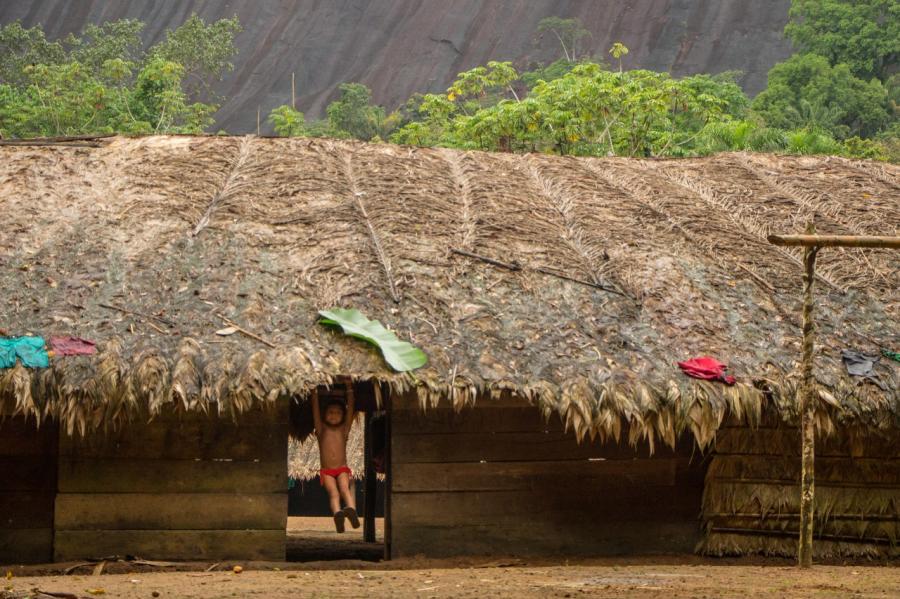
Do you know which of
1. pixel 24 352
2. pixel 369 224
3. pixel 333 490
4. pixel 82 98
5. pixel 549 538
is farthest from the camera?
pixel 82 98

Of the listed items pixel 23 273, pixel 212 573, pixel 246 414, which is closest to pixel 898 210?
pixel 246 414

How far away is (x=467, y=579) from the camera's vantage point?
6734mm

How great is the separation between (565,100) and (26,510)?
12731 millimetres

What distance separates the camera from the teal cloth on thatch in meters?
7.20

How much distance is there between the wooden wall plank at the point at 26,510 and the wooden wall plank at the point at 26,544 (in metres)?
0.04

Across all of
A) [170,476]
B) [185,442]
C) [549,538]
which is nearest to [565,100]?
[549,538]

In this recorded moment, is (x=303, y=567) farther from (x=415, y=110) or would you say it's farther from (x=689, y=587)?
(x=415, y=110)

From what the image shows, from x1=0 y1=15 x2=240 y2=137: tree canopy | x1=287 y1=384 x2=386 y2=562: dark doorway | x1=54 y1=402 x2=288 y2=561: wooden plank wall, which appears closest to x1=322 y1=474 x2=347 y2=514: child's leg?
x1=287 y1=384 x2=386 y2=562: dark doorway

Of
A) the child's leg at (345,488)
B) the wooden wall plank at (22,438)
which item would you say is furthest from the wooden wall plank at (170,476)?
the child's leg at (345,488)

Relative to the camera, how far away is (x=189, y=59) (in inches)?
1355

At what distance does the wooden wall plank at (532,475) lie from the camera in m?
8.07

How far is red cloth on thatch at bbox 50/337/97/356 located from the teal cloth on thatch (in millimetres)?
67

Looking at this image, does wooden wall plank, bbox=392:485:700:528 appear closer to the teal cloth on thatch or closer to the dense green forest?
the teal cloth on thatch

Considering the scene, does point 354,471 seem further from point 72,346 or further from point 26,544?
point 72,346
